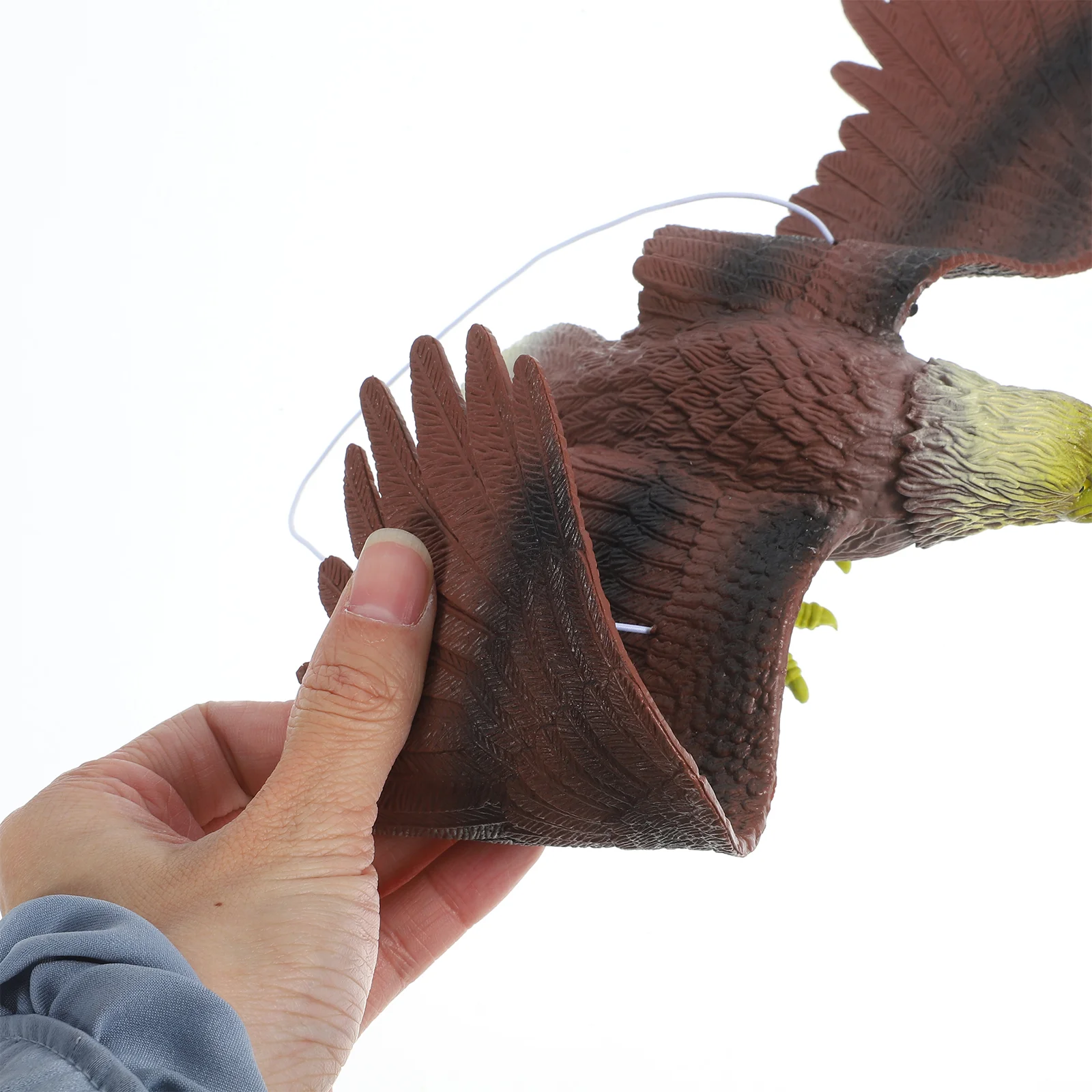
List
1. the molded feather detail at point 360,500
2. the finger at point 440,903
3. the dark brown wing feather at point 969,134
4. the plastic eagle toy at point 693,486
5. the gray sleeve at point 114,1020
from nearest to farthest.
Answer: the gray sleeve at point 114,1020 → the plastic eagle toy at point 693,486 → the molded feather detail at point 360,500 → the dark brown wing feather at point 969,134 → the finger at point 440,903

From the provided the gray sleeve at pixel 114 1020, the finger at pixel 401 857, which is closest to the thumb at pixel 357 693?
the gray sleeve at pixel 114 1020

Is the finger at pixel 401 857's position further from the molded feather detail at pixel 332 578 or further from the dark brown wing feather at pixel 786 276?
the dark brown wing feather at pixel 786 276

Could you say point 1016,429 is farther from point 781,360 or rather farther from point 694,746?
point 694,746

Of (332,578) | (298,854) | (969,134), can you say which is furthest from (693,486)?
(969,134)

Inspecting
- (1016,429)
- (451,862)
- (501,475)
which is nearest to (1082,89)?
(1016,429)

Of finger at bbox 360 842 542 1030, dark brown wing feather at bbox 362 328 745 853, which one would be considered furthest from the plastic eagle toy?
finger at bbox 360 842 542 1030

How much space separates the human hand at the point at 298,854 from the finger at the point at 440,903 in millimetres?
335

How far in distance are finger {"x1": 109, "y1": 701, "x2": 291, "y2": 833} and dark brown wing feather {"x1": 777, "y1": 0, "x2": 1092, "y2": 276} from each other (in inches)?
37.6

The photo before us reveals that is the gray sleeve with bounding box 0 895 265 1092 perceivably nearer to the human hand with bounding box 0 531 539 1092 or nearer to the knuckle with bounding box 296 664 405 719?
the human hand with bounding box 0 531 539 1092

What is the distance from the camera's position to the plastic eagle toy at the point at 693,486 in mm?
824

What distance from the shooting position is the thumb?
884mm

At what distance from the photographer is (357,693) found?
2.93 ft

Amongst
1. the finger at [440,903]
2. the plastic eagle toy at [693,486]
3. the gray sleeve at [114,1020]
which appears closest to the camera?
the gray sleeve at [114,1020]

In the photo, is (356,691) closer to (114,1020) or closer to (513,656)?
(513,656)
